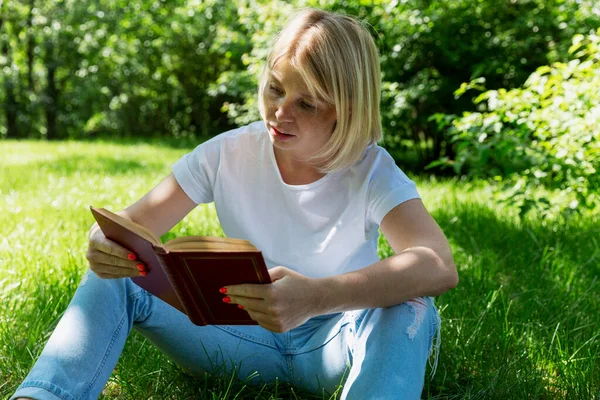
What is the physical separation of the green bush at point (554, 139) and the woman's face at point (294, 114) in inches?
85.3

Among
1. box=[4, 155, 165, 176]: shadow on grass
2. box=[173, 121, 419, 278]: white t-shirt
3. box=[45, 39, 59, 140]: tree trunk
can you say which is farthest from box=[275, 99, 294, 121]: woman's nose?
box=[45, 39, 59, 140]: tree trunk

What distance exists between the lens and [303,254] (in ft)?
6.53

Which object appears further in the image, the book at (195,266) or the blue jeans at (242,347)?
the blue jeans at (242,347)

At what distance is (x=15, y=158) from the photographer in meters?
7.50

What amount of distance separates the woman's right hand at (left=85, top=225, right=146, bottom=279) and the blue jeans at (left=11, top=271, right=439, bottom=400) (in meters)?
0.07

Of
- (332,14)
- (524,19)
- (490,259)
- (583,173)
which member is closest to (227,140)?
(332,14)

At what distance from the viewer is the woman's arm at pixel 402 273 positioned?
1.60 meters

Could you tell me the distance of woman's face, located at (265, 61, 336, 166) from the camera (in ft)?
6.10

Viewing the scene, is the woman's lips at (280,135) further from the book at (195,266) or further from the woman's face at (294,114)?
the book at (195,266)

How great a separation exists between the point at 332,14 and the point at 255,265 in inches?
33.8

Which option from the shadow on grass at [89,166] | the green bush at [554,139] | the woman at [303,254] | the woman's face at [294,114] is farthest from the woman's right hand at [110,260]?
the shadow on grass at [89,166]

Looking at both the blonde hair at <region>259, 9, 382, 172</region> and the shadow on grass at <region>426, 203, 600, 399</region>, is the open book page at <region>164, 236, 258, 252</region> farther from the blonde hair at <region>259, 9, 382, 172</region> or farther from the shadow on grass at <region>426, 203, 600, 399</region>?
the shadow on grass at <region>426, 203, 600, 399</region>

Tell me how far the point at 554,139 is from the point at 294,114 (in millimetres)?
2420

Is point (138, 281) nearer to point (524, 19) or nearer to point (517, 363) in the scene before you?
point (517, 363)
